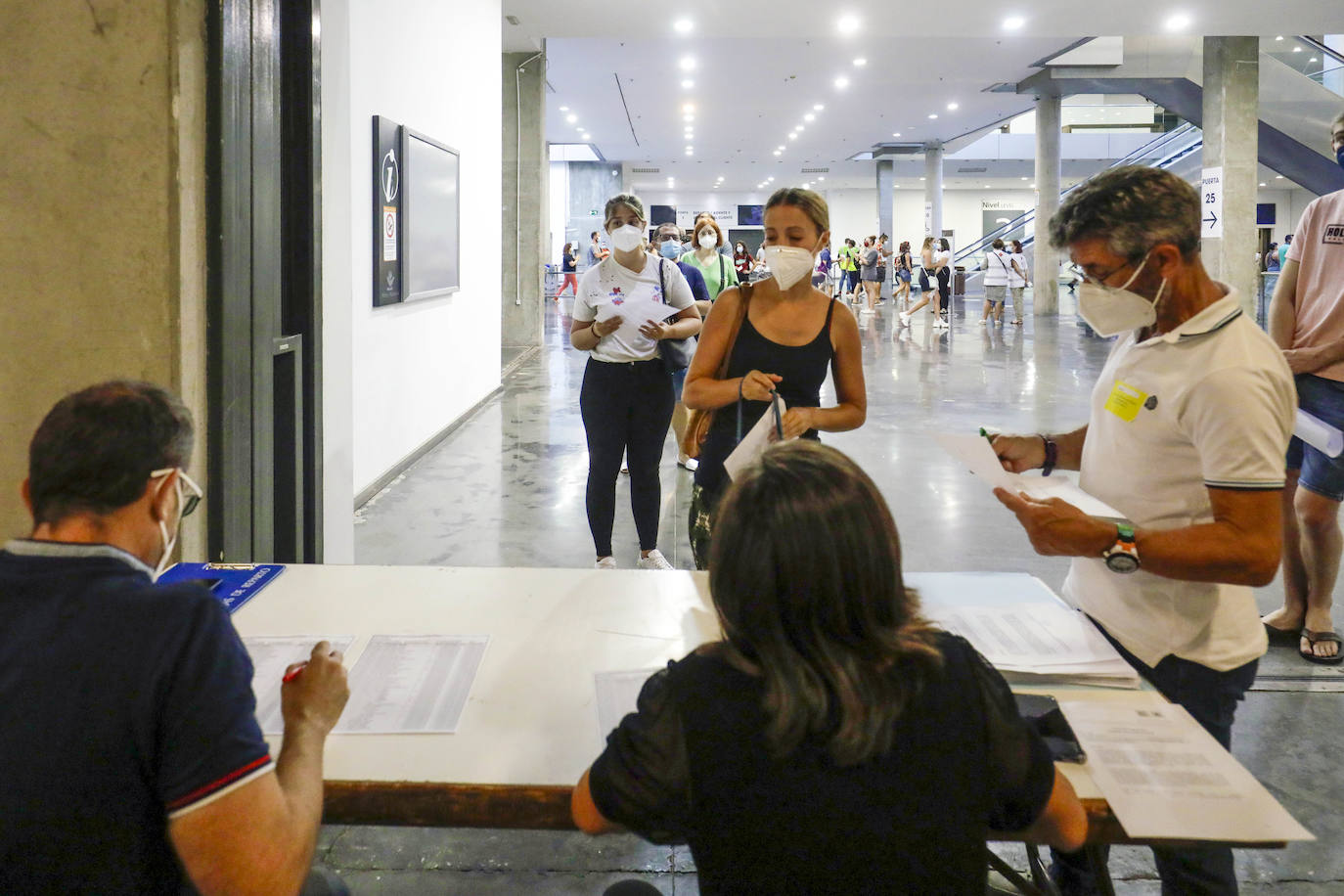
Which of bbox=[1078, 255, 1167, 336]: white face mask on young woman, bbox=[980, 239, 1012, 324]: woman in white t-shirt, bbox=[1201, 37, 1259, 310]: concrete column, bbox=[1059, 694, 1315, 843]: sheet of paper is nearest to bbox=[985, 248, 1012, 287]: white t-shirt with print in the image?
bbox=[980, 239, 1012, 324]: woman in white t-shirt

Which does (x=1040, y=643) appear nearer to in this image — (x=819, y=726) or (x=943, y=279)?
(x=819, y=726)

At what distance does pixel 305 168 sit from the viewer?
3.13m

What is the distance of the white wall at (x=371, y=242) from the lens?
11.8 ft

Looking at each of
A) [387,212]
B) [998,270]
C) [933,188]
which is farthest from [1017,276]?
[387,212]

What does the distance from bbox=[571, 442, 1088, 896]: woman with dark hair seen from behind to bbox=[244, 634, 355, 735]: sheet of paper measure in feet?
2.13

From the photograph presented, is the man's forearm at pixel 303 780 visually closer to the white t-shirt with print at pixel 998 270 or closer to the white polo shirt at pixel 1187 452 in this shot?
the white polo shirt at pixel 1187 452

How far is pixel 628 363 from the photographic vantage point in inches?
160

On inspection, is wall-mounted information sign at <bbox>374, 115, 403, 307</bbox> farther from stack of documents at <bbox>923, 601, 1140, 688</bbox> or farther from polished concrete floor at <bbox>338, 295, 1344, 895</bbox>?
stack of documents at <bbox>923, 601, 1140, 688</bbox>

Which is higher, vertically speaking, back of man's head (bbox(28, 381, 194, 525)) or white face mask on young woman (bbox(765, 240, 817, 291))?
white face mask on young woman (bbox(765, 240, 817, 291))

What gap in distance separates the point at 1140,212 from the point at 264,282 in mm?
2139

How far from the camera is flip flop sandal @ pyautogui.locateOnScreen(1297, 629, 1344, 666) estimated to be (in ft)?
11.5

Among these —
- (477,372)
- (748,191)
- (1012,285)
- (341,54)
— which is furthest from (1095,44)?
(748,191)

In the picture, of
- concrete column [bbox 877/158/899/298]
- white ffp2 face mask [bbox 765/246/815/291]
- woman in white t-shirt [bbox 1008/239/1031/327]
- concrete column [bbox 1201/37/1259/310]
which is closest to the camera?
white ffp2 face mask [bbox 765/246/815/291]

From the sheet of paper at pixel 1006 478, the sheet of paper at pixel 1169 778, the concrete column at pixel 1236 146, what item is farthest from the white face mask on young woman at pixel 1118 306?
the concrete column at pixel 1236 146
